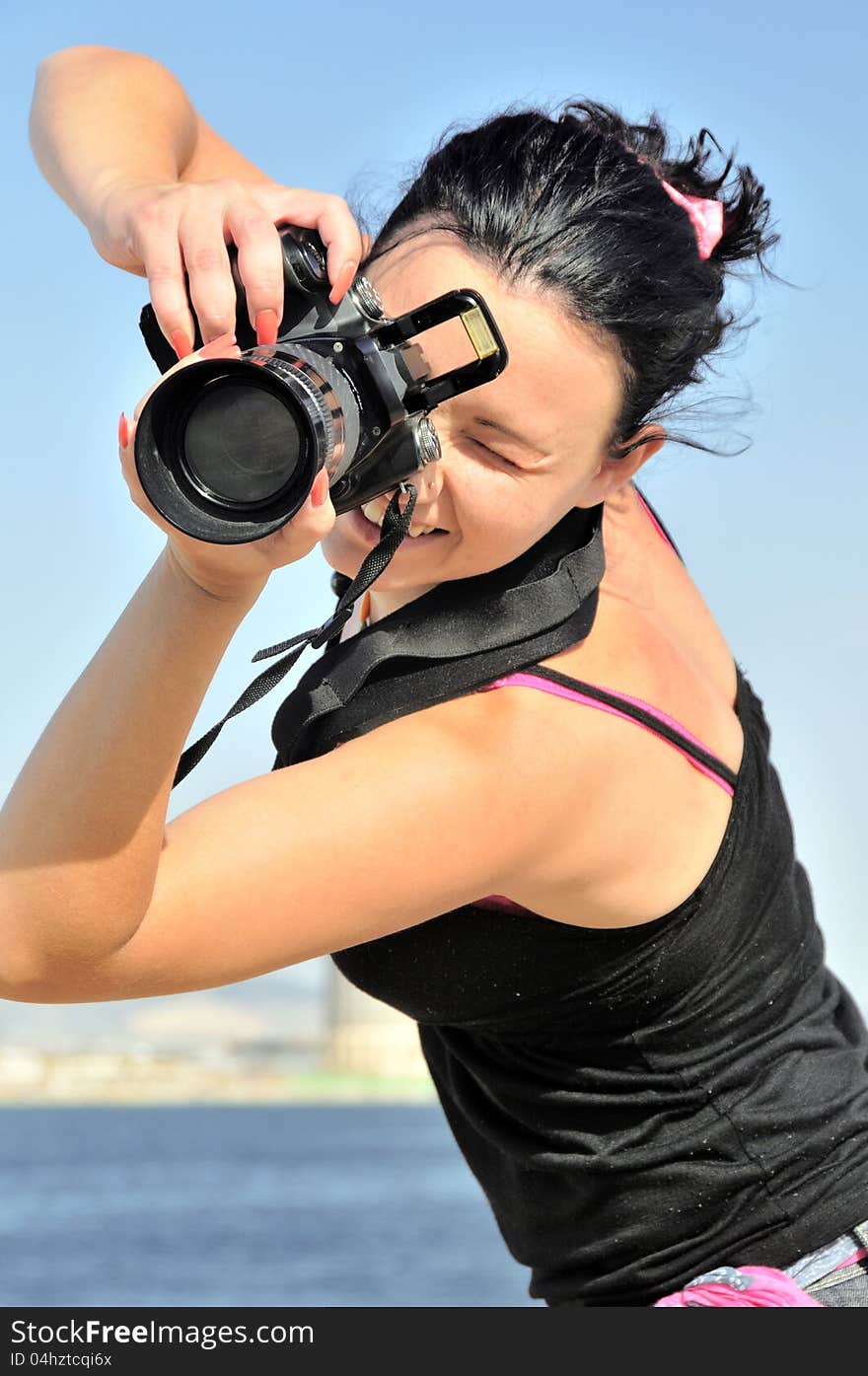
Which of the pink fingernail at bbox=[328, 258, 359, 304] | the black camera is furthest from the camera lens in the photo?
the pink fingernail at bbox=[328, 258, 359, 304]

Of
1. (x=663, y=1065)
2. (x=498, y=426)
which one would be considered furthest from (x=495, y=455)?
(x=663, y=1065)

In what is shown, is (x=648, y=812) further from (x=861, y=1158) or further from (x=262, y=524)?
(x=262, y=524)

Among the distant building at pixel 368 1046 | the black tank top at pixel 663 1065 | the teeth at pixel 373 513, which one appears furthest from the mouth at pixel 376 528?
the distant building at pixel 368 1046

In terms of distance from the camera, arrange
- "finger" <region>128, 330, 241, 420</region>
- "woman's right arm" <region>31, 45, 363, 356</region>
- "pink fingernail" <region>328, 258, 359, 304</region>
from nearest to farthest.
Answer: "finger" <region>128, 330, 241, 420</region> < "woman's right arm" <region>31, 45, 363, 356</region> < "pink fingernail" <region>328, 258, 359, 304</region>

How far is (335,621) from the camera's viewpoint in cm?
172

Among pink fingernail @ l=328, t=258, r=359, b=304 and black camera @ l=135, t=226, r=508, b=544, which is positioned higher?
pink fingernail @ l=328, t=258, r=359, b=304

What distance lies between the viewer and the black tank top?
1.98 metres

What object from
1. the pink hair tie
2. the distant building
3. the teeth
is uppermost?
the distant building

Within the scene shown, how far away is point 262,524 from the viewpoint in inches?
52.6

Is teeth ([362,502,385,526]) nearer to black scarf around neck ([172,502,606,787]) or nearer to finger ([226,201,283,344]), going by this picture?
black scarf around neck ([172,502,606,787])

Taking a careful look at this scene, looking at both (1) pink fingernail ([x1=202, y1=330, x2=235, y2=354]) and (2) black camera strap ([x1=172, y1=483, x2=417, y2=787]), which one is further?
(2) black camera strap ([x1=172, y1=483, x2=417, y2=787])

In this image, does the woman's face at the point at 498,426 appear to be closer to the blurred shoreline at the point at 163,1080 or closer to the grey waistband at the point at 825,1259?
the grey waistband at the point at 825,1259
